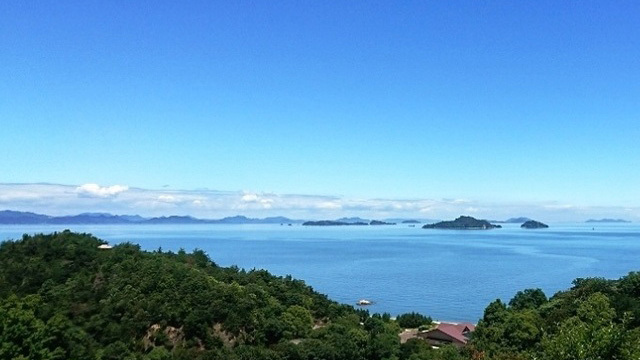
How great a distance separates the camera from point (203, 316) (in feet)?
90.1

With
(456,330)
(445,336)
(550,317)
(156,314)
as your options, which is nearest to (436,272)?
(456,330)

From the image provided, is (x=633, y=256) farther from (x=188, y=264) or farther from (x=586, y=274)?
(x=188, y=264)

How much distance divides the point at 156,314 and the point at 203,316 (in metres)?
2.45

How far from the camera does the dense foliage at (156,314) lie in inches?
882

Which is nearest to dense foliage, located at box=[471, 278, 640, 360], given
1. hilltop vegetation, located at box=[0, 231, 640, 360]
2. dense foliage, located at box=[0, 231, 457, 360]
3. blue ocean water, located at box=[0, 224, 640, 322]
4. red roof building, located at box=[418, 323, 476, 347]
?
hilltop vegetation, located at box=[0, 231, 640, 360]

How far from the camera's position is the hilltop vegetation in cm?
2306

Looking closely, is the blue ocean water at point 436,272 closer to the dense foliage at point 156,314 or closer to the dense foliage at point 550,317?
the dense foliage at point 550,317

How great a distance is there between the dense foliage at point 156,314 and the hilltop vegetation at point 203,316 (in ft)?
0.19

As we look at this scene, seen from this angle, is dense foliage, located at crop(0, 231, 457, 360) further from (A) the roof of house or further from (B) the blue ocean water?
(B) the blue ocean water

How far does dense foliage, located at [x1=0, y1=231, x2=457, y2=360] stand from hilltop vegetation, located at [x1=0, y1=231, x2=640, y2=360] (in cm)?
6

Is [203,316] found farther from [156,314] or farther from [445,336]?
[445,336]

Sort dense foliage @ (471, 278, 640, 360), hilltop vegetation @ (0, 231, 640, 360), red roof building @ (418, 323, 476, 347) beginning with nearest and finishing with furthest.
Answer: hilltop vegetation @ (0, 231, 640, 360)
dense foliage @ (471, 278, 640, 360)
red roof building @ (418, 323, 476, 347)

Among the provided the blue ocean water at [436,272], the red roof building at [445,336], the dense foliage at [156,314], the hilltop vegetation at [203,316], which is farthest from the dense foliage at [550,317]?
the blue ocean water at [436,272]

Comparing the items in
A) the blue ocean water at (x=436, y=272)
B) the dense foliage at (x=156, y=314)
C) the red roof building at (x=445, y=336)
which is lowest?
the blue ocean water at (x=436, y=272)
